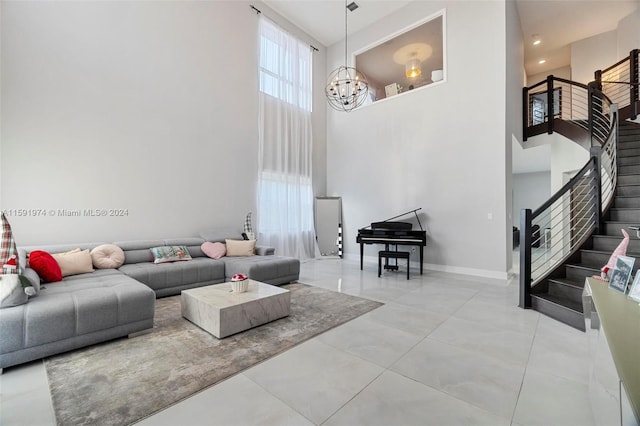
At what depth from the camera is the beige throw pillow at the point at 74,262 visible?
339 cm

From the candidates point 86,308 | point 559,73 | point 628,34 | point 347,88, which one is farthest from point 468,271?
point 559,73

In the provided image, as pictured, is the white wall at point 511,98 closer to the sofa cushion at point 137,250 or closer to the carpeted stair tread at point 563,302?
the carpeted stair tread at point 563,302

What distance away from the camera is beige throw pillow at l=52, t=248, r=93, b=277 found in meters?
3.39

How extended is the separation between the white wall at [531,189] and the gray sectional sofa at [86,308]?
11.7 metres

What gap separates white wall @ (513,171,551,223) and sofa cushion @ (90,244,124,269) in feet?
40.4

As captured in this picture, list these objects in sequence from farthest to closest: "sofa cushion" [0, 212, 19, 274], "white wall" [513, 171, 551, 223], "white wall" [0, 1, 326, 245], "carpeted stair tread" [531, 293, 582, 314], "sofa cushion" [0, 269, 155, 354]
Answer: "white wall" [513, 171, 551, 223]
"white wall" [0, 1, 326, 245]
"carpeted stair tread" [531, 293, 582, 314]
"sofa cushion" [0, 212, 19, 274]
"sofa cushion" [0, 269, 155, 354]

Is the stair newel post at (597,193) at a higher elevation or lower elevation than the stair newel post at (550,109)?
lower

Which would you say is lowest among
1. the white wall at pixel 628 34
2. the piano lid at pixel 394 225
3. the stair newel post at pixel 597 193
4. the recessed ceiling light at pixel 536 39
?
the piano lid at pixel 394 225

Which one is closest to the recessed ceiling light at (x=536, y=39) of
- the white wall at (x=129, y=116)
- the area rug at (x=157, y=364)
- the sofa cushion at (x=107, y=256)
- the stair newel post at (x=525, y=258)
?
the stair newel post at (x=525, y=258)

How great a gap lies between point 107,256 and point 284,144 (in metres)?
4.30

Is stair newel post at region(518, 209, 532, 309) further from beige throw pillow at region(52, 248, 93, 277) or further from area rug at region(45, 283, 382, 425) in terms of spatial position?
beige throw pillow at region(52, 248, 93, 277)

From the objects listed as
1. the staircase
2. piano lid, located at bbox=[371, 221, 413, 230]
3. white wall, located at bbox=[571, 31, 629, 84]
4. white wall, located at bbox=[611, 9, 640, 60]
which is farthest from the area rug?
white wall, located at bbox=[571, 31, 629, 84]

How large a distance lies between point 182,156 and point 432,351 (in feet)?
16.3

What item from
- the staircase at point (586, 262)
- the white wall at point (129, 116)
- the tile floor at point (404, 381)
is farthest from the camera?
the white wall at point (129, 116)
